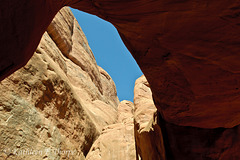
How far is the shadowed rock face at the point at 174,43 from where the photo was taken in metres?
2.95

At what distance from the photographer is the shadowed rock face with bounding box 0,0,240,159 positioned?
2.95 meters

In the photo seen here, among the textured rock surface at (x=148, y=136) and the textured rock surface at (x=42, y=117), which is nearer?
the textured rock surface at (x=42, y=117)

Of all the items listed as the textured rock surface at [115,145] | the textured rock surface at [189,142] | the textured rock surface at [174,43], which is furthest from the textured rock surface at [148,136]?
the textured rock surface at [115,145]

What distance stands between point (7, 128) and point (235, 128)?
5.33m

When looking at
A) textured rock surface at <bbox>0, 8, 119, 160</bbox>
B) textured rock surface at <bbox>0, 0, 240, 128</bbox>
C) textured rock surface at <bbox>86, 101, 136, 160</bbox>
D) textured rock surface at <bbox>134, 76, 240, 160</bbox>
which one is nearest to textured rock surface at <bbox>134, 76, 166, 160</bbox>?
textured rock surface at <bbox>134, 76, 240, 160</bbox>

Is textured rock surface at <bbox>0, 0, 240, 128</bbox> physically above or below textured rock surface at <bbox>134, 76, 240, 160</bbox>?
above

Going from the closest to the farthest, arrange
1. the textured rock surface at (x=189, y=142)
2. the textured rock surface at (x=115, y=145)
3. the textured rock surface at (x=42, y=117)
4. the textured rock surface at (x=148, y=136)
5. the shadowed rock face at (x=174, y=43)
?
the shadowed rock face at (x=174, y=43), the textured rock surface at (x=42, y=117), the textured rock surface at (x=189, y=142), the textured rock surface at (x=148, y=136), the textured rock surface at (x=115, y=145)

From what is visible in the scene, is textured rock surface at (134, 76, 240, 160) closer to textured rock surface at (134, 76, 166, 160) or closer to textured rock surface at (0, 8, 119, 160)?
textured rock surface at (134, 76, 166, 160)

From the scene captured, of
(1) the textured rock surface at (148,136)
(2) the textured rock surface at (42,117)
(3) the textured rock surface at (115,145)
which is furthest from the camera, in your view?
(3) the textured rock surface at (115,145)

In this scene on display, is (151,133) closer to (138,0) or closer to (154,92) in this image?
(154,92)

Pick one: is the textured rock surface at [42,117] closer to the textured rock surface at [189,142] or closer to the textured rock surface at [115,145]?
the textured rock surface at [115,145]

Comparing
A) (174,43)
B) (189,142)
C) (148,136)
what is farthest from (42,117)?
(174,43)

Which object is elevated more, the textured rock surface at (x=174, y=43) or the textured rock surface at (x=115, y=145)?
the textured rock surface at (x=174, y=43)

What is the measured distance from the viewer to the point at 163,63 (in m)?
4.09
